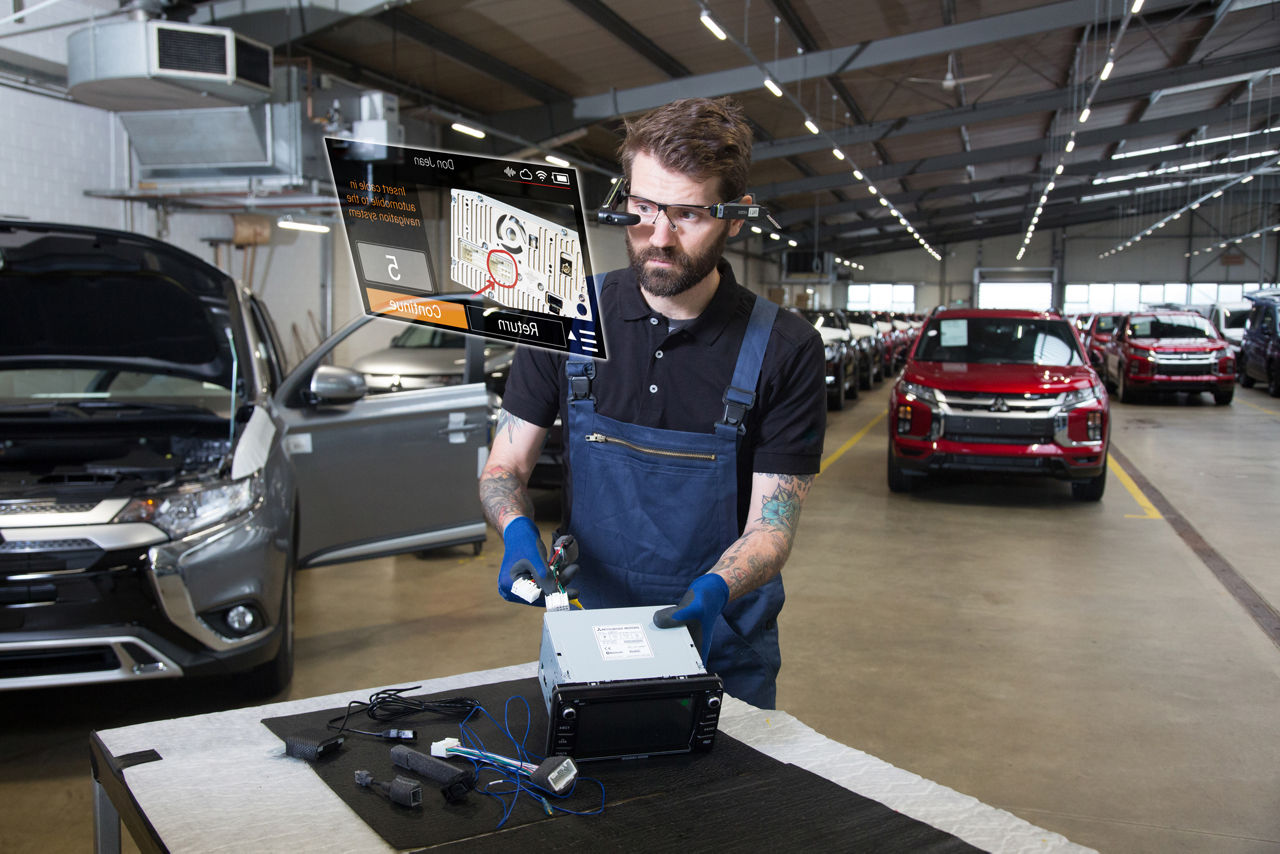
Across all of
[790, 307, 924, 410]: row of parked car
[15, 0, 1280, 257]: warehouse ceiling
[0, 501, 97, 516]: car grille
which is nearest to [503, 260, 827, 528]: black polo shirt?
[0, 501, 97, 516]: car grille

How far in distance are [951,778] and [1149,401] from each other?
16.3m

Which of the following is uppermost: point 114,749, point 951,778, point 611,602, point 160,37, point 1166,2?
point 1166,2

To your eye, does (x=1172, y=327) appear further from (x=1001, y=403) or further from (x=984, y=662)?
(x=984, y=662)

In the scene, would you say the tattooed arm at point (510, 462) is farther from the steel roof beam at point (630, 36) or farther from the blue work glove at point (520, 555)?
the steel roof beam at point (630, 36)

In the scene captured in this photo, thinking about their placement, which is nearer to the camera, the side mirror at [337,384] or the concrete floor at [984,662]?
the concrete floor at [984,662]

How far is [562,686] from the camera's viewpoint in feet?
4.72

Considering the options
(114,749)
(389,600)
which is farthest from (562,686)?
(389,600)

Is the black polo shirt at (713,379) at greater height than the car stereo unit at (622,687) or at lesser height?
greater

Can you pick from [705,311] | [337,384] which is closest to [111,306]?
[337,384]

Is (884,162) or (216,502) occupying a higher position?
(884,162)

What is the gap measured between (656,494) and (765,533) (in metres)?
0.22

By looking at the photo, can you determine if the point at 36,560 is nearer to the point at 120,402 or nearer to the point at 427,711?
the point at 120,402

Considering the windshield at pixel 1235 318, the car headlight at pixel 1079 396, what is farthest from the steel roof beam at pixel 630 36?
the windshield at pixel 1235 318

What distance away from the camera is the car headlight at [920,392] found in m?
7.97
